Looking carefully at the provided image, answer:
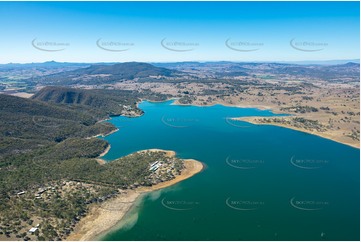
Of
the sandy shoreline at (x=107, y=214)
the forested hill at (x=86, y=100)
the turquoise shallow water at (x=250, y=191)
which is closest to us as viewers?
the sandy shoreline at (x=107, y=214)

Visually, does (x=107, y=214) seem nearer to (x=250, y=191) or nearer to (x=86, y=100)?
(x=250, y=191)

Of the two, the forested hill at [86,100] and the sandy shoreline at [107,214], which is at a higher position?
the forested hill at [86,100]

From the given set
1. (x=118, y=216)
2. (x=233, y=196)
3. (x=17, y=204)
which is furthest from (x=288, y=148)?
(x=17, y=204)

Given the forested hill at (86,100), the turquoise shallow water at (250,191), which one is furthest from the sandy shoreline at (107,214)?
the forested hill at (86,100)

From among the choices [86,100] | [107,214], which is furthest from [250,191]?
[86,100]

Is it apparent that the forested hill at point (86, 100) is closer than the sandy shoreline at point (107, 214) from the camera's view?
No

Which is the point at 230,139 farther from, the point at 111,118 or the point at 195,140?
the point at 111,118

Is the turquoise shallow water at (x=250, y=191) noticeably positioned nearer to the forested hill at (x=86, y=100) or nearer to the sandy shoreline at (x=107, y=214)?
the sandy shoreline at (x=107, y=214)

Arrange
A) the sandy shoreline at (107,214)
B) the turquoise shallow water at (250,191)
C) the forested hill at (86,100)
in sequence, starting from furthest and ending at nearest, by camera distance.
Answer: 1. the forested hill at (86,100)
2. the turquoise shallow water at (250,191)
3. the sandy shoreline at (107,214)
